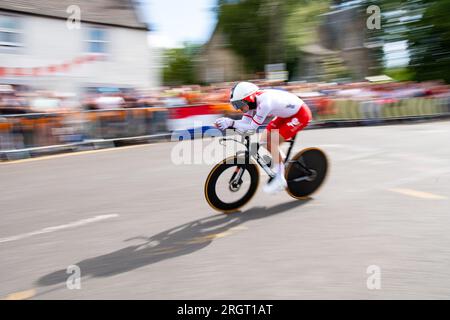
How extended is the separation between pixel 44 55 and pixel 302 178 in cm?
1463

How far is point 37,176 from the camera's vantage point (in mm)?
8391

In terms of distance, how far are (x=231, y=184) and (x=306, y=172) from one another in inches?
48.0

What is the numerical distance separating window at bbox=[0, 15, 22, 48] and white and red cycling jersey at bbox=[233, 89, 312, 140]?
14.3 metres

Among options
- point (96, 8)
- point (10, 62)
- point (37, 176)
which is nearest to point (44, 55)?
point (10, 62)

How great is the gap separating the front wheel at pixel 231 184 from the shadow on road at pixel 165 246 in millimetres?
162

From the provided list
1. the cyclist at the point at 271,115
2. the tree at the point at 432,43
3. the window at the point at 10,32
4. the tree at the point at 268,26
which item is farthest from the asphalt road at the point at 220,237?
the tree at the point at 268,26

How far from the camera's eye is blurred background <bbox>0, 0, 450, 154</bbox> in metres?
11.6

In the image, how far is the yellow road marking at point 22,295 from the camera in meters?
3.69

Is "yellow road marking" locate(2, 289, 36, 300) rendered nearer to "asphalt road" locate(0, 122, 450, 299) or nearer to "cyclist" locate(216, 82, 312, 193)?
"asphalt road" locate(0, 122, 450, 299)

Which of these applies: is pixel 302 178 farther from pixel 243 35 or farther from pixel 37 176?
pixel 243 35

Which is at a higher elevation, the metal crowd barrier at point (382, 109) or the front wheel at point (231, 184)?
the metal crowd barrier at point (382, 109)

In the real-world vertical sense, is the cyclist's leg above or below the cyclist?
below

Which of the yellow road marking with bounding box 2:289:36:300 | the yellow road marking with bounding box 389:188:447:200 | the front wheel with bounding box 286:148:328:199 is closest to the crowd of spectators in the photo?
the front wheel with bounding box 286:148:328:199

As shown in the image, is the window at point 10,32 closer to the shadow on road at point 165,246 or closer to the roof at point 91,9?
the roof at point 91,9
